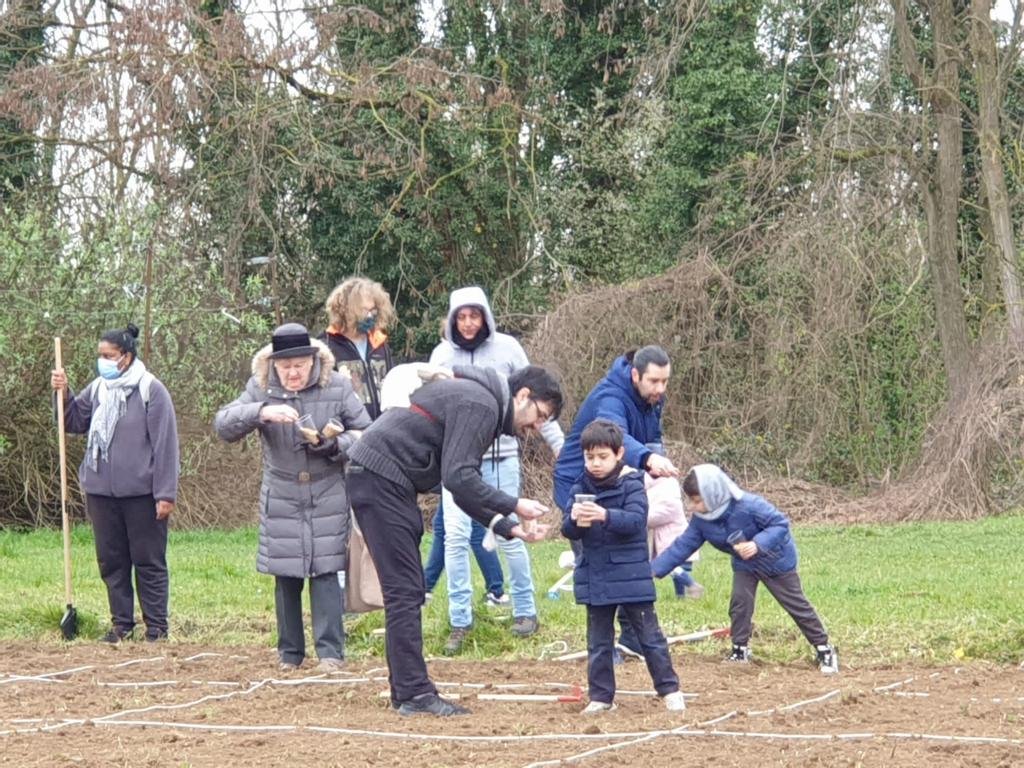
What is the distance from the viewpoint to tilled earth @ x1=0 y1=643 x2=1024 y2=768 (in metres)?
6.17

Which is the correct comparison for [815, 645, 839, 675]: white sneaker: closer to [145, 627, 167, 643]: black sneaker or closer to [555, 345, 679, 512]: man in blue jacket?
[555, 345, 679, 512]: man in blue jacket

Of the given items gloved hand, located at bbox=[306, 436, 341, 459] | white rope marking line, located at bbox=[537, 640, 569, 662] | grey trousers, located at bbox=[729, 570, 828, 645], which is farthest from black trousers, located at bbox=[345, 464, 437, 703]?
grey trousers, located at bbox=[729, 570, 828, 645]

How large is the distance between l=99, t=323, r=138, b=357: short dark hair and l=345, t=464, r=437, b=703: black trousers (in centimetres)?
321

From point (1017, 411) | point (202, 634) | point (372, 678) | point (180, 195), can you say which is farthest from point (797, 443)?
point (372, 678)

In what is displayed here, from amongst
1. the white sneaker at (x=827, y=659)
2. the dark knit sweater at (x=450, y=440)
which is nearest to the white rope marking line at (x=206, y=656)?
the dark knit sweater at (x=450, y=440)

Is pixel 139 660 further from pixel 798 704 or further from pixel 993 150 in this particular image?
pixel 993 150

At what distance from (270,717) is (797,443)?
13777mm

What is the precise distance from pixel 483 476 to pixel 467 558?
50 centimetres

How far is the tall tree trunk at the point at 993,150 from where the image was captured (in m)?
18.7

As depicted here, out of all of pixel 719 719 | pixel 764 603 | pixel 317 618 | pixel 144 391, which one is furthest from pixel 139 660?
pixel 764 603

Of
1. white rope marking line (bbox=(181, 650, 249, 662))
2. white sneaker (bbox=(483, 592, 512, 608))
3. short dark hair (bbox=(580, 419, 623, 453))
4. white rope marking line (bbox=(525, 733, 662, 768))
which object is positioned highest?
short dark hair (bbox=(580, 419, 623, 453))

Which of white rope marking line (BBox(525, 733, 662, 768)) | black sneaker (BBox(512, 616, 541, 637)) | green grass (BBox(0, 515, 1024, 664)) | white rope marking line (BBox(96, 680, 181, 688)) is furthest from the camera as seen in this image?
black sneaker (BBox(512, 616, 541, 637))

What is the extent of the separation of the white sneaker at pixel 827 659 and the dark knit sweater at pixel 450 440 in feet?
7.74

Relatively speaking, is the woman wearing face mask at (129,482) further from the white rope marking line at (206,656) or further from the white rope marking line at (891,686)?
the white rope marking line at (891,686)
